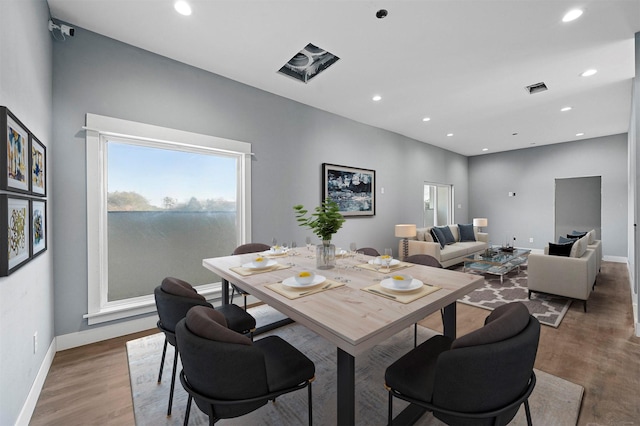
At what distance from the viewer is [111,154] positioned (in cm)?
259

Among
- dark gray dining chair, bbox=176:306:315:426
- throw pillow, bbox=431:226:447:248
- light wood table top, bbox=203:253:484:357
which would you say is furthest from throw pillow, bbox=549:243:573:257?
dark gray dining chair, bbox=176:306:315:426

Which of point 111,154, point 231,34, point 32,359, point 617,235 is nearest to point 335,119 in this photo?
point 231,34

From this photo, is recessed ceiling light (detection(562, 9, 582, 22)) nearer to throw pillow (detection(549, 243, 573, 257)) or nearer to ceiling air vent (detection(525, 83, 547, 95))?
ceiling air vent (detection(525, 83, 547, 95))

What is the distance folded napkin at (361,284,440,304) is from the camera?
1.28m

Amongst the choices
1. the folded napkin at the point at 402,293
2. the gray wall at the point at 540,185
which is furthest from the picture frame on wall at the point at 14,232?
the gray wall at the point at 540,185

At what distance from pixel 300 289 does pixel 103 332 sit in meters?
2.30

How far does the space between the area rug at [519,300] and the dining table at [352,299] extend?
2.06 m

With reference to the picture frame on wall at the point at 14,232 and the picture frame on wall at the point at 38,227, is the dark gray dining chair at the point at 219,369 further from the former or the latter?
the picture frame on wall at the point at 38,227

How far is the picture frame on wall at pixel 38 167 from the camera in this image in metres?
1.68

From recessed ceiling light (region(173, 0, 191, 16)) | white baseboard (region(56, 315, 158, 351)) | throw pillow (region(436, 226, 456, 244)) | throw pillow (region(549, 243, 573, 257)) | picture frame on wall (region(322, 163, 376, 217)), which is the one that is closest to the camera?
recessed ceiling light (region(173, 0, 191, 16))

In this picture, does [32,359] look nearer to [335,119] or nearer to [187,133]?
[187,133]

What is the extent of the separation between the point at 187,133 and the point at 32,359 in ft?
7.30

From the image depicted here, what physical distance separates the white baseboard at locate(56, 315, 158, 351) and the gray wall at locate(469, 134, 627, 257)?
8617mm

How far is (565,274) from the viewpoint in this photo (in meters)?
3.16
